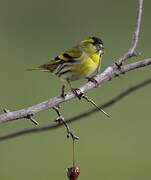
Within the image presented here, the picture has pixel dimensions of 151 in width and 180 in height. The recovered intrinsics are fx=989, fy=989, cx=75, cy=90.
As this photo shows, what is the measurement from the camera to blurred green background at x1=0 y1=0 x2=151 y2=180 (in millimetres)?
9555

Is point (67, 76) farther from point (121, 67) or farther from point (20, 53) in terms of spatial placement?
point (20, 53)

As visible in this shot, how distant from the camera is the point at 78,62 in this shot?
5.09 metres

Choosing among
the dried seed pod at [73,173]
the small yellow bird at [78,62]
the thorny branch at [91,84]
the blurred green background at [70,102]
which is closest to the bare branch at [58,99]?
the thorny branch at [91,84]

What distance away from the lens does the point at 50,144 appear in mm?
10219

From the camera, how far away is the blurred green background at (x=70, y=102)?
9.55 m

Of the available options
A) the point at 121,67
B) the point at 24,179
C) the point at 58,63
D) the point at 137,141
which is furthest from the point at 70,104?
the point at 121,67

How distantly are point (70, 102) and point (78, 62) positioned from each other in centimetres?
587

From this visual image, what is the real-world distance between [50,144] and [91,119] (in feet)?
2.24

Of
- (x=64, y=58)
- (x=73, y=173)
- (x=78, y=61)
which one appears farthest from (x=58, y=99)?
(x=78, y=61)

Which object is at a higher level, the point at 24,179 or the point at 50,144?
the point at 50,144

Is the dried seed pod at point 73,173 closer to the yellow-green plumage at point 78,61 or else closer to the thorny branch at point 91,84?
the thorny branch at point 91,84

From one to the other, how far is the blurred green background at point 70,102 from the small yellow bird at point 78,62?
3.67 m

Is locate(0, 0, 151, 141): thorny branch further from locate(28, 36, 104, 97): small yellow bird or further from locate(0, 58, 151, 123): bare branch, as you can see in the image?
locate(28, 36, 104, 97): small yellow bird

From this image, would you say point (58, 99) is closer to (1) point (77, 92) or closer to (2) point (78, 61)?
(1) point (77, 92)
